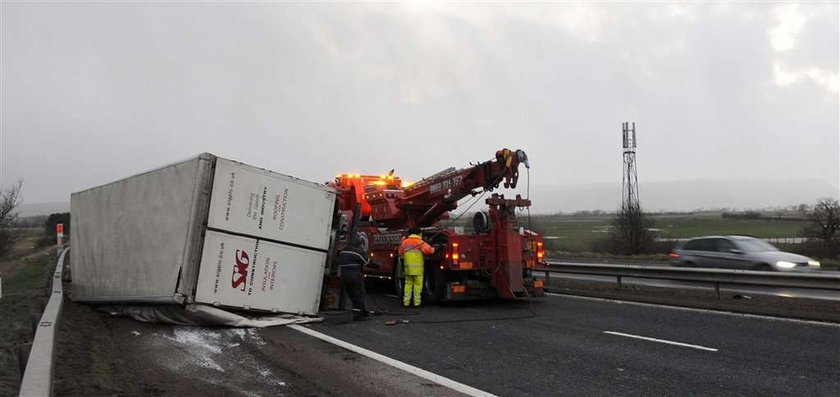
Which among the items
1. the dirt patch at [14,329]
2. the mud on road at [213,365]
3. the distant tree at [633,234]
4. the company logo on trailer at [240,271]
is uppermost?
the distant tree at [633,234]

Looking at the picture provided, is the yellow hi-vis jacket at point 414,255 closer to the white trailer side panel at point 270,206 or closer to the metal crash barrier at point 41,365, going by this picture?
the white trailer side panel at point 270,206

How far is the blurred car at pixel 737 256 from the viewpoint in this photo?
14.7m

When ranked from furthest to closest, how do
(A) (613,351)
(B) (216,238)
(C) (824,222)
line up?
(C) (824,222) → (B) (216,238) → (A) (613,351)

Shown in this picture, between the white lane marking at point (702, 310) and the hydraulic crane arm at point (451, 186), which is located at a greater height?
the hydraulic crane arm at point (451, 186)

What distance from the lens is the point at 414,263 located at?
443 inches

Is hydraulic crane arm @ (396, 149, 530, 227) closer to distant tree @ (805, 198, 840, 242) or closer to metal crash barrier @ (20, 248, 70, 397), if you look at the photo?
metal crash barrier @ (20, 248, 70, 397)

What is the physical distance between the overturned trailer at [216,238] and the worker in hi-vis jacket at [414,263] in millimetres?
2139

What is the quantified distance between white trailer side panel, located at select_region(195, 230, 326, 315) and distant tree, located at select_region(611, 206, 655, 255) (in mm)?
29709

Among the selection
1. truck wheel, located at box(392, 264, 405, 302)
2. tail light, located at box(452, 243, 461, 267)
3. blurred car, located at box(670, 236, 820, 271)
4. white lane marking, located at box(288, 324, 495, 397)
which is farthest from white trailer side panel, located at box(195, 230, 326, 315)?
blurred car, located at box(670, 236, 820, 271)

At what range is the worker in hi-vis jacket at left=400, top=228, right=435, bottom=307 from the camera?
11.2m

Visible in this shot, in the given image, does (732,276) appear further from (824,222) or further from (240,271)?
(824,222)

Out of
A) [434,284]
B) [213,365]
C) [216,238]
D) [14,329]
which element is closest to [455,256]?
[434,284]

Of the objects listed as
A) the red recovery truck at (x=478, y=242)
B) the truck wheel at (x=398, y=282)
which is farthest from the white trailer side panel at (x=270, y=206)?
the truck wheel at (x=398, y=282)

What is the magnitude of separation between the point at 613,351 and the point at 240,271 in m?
5.27
